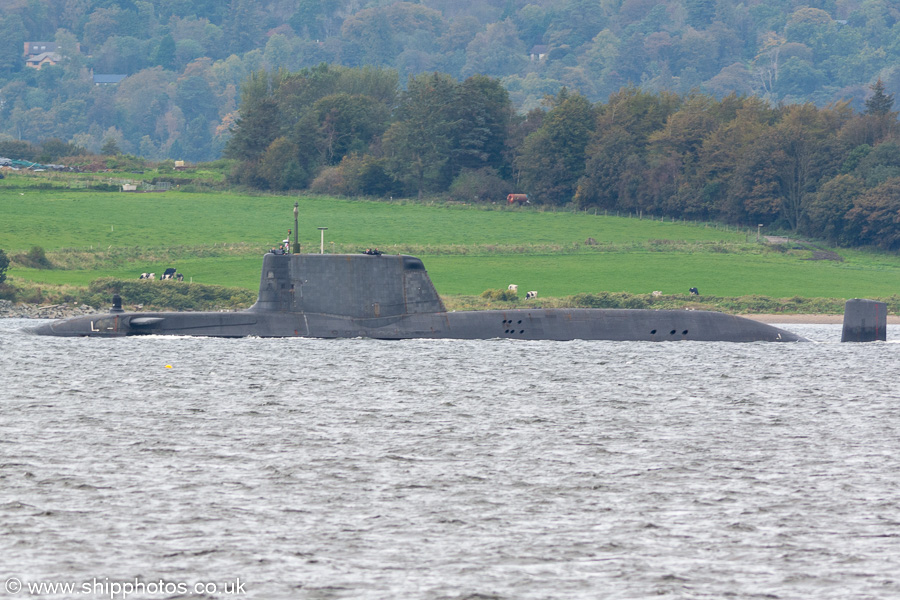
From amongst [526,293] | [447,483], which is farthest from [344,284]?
[526,293]

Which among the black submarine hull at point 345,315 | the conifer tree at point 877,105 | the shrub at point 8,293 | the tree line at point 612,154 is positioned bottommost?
the shrub at point 8,293

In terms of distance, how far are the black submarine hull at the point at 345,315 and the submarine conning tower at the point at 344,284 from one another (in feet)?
0.12

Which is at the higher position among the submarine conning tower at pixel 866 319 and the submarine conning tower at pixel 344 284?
the submarine conning tower at pixel 344 284

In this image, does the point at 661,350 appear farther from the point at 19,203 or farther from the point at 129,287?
the point at 19,203

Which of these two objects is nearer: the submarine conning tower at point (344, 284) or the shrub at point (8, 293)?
the submarine conning tower at point (344, 284)

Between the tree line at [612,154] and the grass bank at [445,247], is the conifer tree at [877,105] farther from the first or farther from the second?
the grass bank at [445,247]

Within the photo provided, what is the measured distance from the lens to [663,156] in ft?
379

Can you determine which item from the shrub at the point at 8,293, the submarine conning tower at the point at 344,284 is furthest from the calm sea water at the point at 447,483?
the shrub at the point at 8,293

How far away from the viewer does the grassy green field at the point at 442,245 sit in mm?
77250

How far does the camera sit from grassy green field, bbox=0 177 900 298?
77.2 m

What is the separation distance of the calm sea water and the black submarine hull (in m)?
3.09

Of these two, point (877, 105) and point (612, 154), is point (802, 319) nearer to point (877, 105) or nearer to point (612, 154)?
point (612, 154)

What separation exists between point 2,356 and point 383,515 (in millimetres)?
30283

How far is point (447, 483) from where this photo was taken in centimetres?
2317
